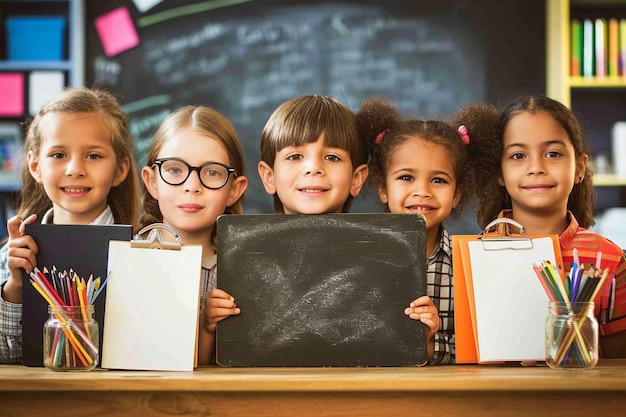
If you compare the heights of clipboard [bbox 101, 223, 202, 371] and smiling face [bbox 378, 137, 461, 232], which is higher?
smiling face [bbox 378, 137, 461, 232]

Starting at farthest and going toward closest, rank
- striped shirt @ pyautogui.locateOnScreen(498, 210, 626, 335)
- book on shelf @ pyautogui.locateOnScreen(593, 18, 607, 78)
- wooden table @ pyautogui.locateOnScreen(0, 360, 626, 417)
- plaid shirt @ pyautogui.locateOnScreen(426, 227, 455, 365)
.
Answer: book on shelf @ pyautogui.locateOnScreen(593, 18, 607, 78), striped shirt @ pyautogui.locateOnScreen(498, 210, 626, 335), plaid shirt @ pyautogui.locateOnScreen(426, 227, 455, 365), wooden table @ pyautogui.locateOnScreen(0, 360, 626, 417)

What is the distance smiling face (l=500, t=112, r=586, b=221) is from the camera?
5.82ft

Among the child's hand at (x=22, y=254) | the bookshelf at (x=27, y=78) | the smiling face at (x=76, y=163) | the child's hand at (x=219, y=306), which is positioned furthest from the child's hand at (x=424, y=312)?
the bookshelf at (x=27, y=78)

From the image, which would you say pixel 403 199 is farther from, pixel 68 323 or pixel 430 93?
pixel 430 93

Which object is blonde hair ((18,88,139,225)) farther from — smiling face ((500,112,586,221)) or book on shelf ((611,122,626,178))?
book on shelf ((611,122,626,178))

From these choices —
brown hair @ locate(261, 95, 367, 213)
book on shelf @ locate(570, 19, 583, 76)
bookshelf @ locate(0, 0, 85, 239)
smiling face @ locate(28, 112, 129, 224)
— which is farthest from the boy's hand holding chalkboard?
bookshelf @ locate(0, 0, 85, 239)

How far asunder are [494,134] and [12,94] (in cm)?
307

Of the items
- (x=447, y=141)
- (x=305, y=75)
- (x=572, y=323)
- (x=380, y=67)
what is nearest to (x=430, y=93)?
(x=380, y=67)

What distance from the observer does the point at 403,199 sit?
5.96ft

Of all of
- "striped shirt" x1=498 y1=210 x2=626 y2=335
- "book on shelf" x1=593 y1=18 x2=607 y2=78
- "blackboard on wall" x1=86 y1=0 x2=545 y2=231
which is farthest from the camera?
"blackboard on wall" x1=86 y1=0 x2=545 y2=231

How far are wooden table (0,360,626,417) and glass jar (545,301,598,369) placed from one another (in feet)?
0.28

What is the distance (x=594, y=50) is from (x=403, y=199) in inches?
107

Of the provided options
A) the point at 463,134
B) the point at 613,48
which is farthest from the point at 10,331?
the point at 613,48

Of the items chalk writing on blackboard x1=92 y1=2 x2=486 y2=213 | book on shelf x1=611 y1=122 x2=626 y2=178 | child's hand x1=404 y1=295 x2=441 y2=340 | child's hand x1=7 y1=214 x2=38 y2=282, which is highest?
chalk writing on blackboard x1=92 y1=2 x2=486 y2=213
